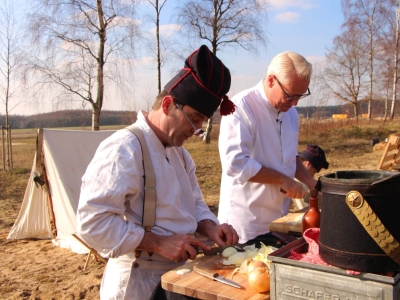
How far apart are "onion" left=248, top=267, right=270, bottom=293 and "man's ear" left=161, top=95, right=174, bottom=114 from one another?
80cm

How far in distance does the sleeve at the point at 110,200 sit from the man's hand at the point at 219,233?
1.53 ft

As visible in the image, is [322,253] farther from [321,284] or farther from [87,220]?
[87,220]

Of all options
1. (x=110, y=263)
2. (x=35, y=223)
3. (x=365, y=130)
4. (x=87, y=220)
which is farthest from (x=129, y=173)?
(x=365, y=130)

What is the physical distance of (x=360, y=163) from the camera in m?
13.5

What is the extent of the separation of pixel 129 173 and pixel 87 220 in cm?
25

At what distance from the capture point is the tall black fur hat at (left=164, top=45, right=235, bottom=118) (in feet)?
6.00

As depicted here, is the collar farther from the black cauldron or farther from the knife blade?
the black cauldron

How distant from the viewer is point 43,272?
17.5 ft

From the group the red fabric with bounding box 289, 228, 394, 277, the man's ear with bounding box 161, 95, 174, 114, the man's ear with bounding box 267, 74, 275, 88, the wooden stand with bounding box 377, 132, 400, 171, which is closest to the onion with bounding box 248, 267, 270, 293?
the red fabric with bounding box 289, 228, 394, 277

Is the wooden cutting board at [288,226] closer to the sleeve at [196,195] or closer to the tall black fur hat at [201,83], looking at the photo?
the sleeve at [196,195]

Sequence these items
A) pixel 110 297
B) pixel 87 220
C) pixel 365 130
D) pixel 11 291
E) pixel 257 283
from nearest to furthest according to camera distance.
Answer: pixel 257 283 → pixel 87 220 → pixel 110 297 → pixel 11 291 → pixel 365 130

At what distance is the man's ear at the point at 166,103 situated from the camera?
6.10ft

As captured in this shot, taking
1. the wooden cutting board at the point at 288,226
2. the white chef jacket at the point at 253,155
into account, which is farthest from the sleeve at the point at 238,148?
the wooden cutting board at the point at 288,226

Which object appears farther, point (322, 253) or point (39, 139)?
point (39, 139)
